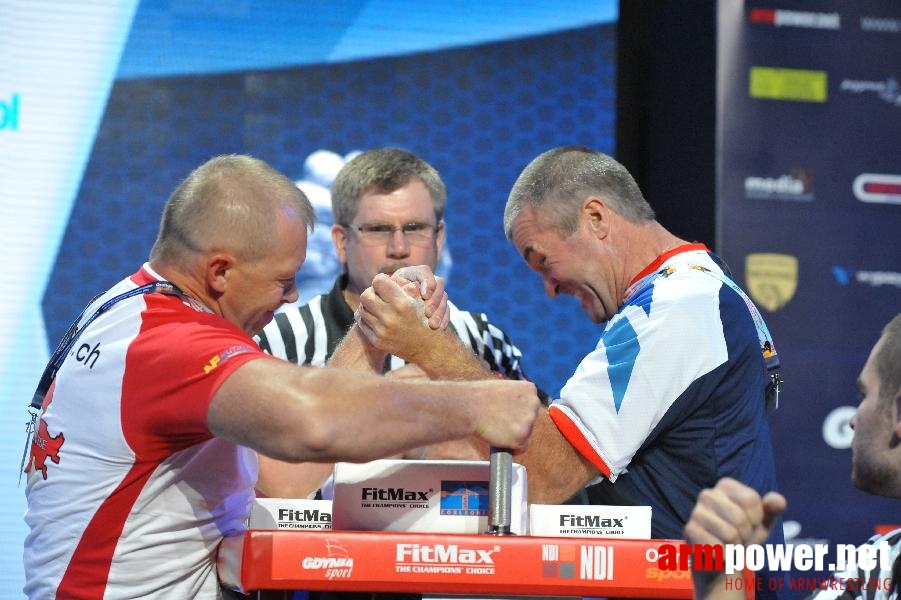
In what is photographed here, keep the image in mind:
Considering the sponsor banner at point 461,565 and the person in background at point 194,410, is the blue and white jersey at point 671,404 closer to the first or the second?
the person in background at point 194,410

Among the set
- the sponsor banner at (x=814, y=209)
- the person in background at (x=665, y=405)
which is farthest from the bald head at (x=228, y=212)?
the sponsor banner at (x=814, y=209)

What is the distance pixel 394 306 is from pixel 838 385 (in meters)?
2.25

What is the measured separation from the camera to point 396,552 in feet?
5.04

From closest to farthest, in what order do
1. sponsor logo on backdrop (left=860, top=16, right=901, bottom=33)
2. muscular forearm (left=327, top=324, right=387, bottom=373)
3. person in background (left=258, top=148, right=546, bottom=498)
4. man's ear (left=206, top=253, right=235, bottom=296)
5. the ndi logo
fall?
man's ear (left=206, top=253, right=235, bottom=296) < muscular forearm (left=327, top=324, right=387, bottom=373) < person in background (left=258, top=148, right=546, bottom=498) < the ndi logo < sponsor logo on backdrop (left=860, top=16, right=901, bottom=33)

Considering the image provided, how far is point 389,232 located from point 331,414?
1.55 m

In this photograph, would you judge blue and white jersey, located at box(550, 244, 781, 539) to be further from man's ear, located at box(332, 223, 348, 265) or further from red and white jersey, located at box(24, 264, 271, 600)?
man's ear, located at box(332, 223, 348, 265)

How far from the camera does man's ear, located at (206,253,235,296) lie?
1.90 meters

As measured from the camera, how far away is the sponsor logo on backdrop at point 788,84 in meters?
3.91

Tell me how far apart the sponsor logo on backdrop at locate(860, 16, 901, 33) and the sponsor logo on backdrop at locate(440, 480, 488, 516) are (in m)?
3.00

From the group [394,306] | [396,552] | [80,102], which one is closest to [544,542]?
[396,552]

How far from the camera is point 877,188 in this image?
3941 millimetres

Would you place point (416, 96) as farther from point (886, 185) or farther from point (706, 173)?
point (886, 185)

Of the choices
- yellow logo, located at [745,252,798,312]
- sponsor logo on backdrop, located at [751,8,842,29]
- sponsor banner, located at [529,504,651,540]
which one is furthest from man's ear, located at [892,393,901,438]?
sponsor logo on backdrop, located at [751,8,842,29]

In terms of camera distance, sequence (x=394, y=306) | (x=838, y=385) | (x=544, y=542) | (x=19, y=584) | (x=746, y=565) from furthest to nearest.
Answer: (x=838, y=385), (x=19, y=584), (x=394, y=306), (x=544, y=542), (x=746, y=565)
